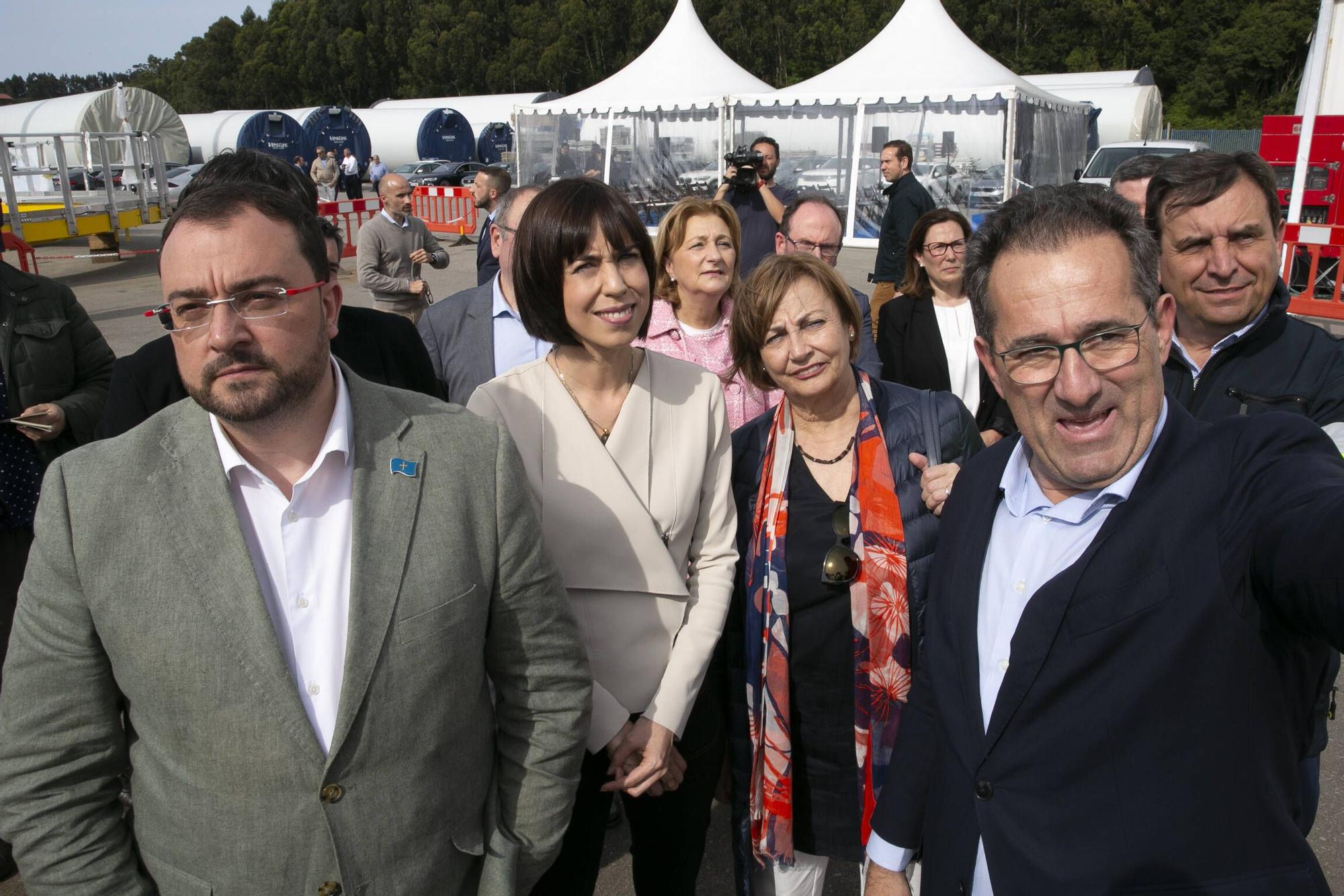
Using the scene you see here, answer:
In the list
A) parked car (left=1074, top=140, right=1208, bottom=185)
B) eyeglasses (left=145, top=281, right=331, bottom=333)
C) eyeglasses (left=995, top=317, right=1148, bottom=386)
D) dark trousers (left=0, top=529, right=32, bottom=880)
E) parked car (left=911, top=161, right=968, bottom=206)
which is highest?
parked car (left=1074, top=140, right=1208, bottom=185)

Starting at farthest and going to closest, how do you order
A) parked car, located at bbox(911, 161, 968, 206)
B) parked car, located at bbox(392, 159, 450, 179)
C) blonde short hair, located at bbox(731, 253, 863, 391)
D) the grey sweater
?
parked car, located at bbox(392, 159, 450, 179)
parked car, located at bbox(911, 161, 968, 206)
the grey sweater
blonde short hair, located at bbox(731, 253, 863, 391)

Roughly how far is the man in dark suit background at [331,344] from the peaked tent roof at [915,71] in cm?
1466

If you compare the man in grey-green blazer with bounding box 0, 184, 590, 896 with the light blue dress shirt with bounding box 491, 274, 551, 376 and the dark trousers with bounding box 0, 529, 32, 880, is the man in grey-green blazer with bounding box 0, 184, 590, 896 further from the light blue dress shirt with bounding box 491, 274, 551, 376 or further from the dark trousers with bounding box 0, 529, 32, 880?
the light blue dress shirt with bounding box 491, 274, 551, 376

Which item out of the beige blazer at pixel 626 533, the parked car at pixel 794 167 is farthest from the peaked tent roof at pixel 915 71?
the beige blazer at pixel 626 533

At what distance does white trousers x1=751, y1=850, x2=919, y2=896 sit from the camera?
241 centimetres

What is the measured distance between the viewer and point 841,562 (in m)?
2.21

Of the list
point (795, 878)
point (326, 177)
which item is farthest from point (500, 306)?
point (326, 177)

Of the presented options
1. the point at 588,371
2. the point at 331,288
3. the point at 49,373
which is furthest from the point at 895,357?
the point at 49,373

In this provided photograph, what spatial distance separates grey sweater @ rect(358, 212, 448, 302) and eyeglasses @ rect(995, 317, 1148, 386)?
6.27 metres

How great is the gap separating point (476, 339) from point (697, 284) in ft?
3.10

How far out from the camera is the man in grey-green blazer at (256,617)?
1416mm

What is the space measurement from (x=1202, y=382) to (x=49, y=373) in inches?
138

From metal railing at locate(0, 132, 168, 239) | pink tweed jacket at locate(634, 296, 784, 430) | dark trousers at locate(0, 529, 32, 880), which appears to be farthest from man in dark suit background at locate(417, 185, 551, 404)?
metal railing at locate(0, 132, 168, 239)

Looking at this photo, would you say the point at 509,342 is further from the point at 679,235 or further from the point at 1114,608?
the point at 1114,608
